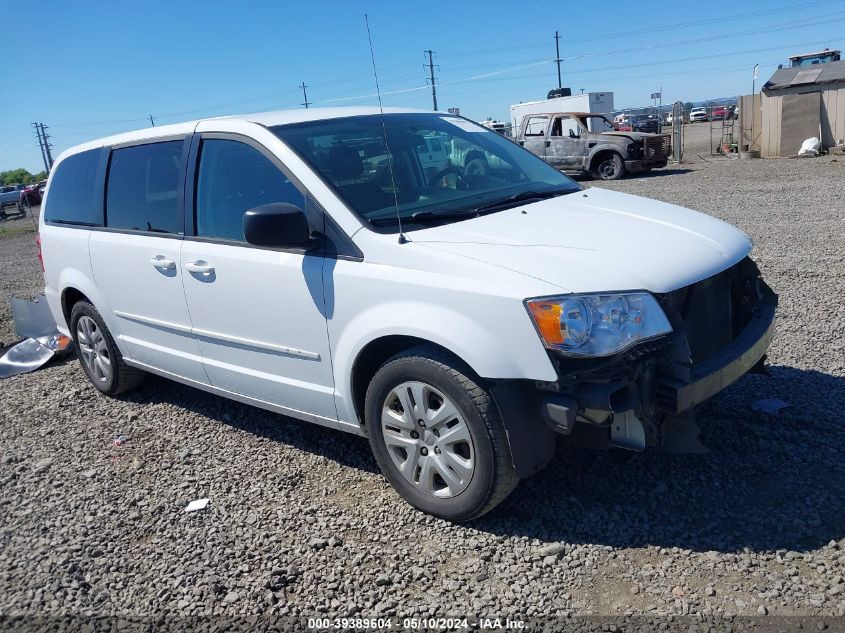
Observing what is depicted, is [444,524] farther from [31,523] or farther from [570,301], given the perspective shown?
[31,523]

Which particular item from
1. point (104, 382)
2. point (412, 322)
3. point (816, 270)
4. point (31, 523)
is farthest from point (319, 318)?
point (816, 270)

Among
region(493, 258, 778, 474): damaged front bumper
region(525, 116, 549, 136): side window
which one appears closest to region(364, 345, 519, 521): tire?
region(493, 258, 778, 474): damaged front bumper

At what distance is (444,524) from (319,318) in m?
1.15

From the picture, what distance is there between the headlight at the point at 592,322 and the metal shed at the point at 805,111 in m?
23.8

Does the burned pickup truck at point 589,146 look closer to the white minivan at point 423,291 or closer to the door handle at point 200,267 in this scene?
the white minivan at point 423,291

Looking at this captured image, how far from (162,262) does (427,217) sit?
176 centimetres

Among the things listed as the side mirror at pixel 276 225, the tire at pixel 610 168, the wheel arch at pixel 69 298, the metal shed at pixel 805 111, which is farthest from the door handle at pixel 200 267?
the metal shed at pixel 805 111

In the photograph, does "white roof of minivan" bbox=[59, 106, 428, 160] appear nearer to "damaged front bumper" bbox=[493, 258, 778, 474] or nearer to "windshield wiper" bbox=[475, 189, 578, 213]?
"windshield wiper" bbox=[475, 189, 578, 213]

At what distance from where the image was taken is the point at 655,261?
3119 millimetres

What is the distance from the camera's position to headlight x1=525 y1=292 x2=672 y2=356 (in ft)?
9.25

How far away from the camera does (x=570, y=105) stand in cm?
3073

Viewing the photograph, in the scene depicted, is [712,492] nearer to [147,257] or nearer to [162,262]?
[162,262]

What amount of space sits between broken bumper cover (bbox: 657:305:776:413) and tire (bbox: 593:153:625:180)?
1728 cm

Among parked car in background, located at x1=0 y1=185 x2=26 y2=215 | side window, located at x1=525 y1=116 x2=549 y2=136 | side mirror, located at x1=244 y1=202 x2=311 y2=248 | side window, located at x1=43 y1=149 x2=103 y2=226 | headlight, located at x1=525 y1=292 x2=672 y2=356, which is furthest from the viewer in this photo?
parked car in background, located at x1=0 y1=185 x2=26 y2=215
